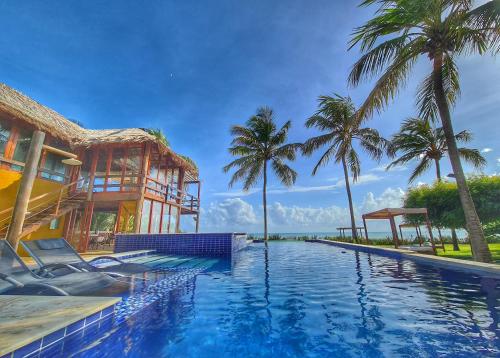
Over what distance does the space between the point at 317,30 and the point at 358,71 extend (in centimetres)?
348

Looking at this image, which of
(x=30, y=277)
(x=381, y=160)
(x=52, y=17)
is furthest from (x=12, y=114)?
(x=381, y=160)

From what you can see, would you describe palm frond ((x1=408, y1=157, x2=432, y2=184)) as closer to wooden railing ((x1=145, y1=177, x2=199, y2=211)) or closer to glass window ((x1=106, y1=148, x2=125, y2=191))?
wooden railing ((x1=145, y1=177, x2=199, y2=211))

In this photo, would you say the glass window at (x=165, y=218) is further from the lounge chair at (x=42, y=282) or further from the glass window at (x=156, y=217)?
the lounge chair at (x=42, y=282)

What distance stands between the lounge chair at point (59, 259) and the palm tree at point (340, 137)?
15.3m

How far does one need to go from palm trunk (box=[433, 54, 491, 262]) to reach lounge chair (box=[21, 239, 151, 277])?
9.06 m

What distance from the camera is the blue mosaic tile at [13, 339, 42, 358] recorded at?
1683mm

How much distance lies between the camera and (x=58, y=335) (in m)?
2.07

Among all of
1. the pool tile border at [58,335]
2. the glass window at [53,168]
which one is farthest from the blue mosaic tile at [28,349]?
the glass window at [53,168]

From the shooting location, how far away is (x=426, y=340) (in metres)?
2.42

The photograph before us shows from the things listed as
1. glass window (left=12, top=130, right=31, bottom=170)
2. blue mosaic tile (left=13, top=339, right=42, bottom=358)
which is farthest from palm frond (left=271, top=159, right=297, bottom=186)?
blue mosaic tile (left=13, top=339, right=42, bottom=358)

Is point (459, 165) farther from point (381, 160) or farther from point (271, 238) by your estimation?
point (271, 238)

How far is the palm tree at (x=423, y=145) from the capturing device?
1552 cm

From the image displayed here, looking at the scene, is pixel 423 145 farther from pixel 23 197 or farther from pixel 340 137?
pixel 23 197

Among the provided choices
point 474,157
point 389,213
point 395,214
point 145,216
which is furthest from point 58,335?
point 474,157
